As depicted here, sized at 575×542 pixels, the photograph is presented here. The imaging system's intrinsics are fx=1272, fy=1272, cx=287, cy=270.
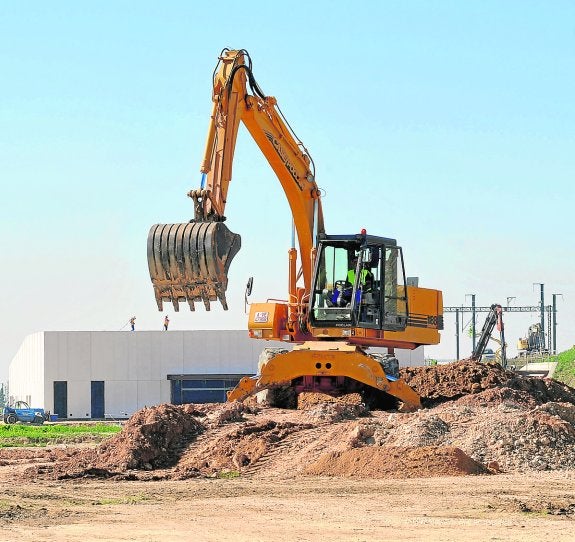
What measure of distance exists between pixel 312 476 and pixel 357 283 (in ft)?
25.4

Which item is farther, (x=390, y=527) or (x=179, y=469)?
(x=179, y=469)

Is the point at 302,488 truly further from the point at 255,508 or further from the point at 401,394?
the point at 401,394

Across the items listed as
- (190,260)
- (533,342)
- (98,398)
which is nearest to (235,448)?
(190,260)

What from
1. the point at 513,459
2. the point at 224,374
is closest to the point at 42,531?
the point at 513,459

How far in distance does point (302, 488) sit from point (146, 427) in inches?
175

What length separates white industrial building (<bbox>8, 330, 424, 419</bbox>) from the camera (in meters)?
71.6

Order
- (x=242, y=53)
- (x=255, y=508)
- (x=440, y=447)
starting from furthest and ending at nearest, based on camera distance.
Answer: (x=242, y=53)
(x=440, y=447)
(x=255, y=508)

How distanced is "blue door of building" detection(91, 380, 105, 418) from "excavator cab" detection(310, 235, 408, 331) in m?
46.4

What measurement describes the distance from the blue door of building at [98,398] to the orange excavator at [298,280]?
43853 millimetres

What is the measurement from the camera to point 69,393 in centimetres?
7156

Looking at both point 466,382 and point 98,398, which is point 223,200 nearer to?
point 466,382

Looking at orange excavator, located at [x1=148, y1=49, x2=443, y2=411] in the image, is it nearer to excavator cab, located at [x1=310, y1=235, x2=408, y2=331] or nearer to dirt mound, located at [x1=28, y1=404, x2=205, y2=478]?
excavator cab, located at [x1=310, y1=235, x2=408, y2=331]

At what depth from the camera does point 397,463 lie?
61.7ft

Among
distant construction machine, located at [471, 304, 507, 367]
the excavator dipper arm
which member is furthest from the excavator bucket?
distant construction machine, located at [471, 304, 507, 367]
